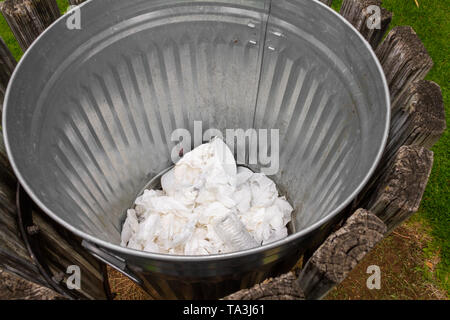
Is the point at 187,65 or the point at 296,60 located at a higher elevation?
the point at 187,65

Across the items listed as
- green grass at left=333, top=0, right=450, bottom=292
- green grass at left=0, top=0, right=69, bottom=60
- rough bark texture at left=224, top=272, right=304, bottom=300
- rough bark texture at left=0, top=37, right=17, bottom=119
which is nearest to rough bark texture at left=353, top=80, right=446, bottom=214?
rough bark texture at left=224, top=272, right=304, bottom=300

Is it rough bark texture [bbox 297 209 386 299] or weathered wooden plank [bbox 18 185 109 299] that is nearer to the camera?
rough bark texture [bbox 297 209 386 299]

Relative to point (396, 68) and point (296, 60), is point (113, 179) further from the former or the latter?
point (396, 68)

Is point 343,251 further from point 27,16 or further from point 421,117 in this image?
point 27,16

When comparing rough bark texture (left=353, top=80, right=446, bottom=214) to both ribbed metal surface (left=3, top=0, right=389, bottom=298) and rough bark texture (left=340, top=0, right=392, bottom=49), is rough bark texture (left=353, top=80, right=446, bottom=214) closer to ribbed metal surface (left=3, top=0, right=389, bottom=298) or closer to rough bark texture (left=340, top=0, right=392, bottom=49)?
ribbed metal surface (left=3, top=0, right=389, bottom=298)

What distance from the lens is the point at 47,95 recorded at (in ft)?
3.69

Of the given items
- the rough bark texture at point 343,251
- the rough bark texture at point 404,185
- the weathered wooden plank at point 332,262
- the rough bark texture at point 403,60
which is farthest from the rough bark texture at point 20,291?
the rough bark texture at point 403,60

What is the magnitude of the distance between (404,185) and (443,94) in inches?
54.6

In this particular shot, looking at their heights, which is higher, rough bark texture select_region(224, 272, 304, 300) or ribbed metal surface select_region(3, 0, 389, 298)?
ribbed metal surface select_region(3, 0, 389, 298)

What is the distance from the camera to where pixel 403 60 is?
3.37ft

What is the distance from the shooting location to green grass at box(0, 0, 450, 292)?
161 cm

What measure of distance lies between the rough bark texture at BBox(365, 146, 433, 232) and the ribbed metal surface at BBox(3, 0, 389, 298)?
0.06m
